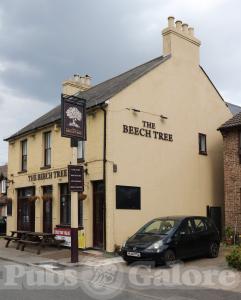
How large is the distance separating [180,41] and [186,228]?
1046 centimetres

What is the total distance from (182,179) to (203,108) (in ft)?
13.3

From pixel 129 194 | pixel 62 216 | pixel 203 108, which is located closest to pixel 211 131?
pixel 203 108

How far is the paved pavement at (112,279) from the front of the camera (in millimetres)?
9852

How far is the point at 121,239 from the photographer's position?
17500 millimetres

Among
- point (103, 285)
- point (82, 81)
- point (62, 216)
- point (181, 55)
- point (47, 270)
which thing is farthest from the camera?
point (82, 81)

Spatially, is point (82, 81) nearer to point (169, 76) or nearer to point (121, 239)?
point (169, 76)

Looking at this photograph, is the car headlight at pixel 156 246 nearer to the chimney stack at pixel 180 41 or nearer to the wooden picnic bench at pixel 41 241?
the wooden picnic bench at pixel 41 241

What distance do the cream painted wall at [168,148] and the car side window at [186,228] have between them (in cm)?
335

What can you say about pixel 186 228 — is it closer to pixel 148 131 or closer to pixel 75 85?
pixel 148 131

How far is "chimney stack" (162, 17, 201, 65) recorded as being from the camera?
21.6 metres

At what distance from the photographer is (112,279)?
1196 cm

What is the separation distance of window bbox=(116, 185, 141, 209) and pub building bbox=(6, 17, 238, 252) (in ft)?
0.13

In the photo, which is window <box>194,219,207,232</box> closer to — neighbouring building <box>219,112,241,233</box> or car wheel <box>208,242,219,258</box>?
car wheel <box>208,242,219,258</box>

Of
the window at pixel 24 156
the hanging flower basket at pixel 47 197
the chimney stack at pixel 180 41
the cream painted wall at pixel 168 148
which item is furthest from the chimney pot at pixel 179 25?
the hanging flower basket at pixel 47 197
